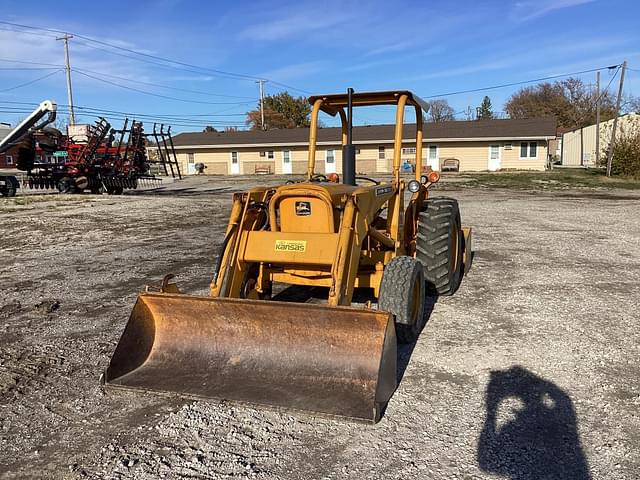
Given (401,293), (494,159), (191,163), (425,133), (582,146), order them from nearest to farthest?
(401,293), (494,159), (425,133), (191,163), (582,146)

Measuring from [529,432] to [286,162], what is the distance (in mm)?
43050

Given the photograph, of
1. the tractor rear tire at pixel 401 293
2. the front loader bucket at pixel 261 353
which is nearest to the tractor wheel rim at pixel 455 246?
the tractor rear tire at pixel 401 293

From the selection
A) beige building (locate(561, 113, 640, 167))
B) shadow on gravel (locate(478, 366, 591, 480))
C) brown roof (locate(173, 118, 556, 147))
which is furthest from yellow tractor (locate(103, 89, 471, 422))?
beige building (locate(561, 113, 640, 167))

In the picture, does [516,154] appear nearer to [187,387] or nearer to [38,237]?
[38,237]

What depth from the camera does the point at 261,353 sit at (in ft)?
13.5

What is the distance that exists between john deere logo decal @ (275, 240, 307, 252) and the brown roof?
37736 millimetres

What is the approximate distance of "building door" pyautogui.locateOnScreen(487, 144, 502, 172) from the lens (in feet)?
133

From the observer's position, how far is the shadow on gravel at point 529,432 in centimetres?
307

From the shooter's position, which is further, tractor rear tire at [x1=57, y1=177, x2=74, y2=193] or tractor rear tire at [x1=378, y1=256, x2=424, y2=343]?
tractor rear tire at [x1=57, y1=177, x2=74, y2=193]

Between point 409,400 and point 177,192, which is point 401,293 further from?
point 177,192

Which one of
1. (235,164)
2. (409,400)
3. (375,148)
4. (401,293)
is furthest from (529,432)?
(235,164)

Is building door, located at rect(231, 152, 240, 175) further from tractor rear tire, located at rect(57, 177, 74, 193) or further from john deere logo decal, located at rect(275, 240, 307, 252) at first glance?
john deere logo decal, located at rect(275, 240, 307, 252)

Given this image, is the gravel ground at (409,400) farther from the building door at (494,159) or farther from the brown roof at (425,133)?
the building door at (494,159)

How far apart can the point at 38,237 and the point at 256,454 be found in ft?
33.5
